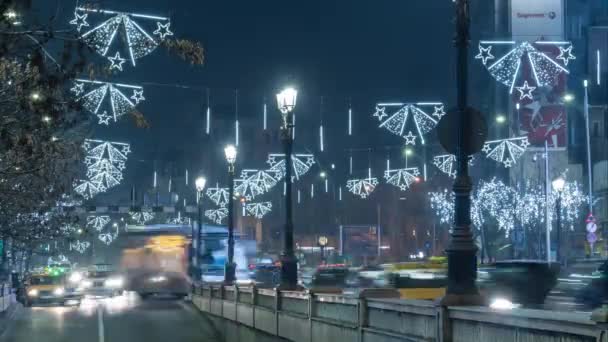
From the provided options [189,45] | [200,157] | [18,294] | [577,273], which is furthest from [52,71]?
[200,157]

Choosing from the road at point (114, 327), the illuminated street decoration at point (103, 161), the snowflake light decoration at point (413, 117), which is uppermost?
the snowflake light decoration at point (413, 117)

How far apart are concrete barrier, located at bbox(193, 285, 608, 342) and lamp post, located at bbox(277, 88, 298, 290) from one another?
2.99ft

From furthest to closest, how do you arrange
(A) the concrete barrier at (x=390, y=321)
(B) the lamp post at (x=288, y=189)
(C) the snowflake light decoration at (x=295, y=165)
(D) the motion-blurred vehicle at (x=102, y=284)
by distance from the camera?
(D) the motion-blurred vehicle at (x=102, y=284) → (C) the snowflake light decoration at (x=295, y=165) → (B) the lamp post at (x=288, y=189) → (A) the concrete barrier at (x=390, y=321)

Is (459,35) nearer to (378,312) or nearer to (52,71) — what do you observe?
(378,312)

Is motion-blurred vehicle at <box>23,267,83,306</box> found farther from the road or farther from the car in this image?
the road

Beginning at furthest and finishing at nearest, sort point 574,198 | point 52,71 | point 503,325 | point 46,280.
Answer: point 574,198, point 46,280, point 52,71, point 503,325

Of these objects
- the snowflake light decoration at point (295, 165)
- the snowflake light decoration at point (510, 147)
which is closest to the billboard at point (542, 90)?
the snowflake light decoration at point (510, 147)

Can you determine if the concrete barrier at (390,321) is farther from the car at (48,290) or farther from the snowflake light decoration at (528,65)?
the snowflake light decoration at (528,65)

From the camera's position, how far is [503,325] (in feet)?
34.8

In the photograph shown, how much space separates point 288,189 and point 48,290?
29365mm

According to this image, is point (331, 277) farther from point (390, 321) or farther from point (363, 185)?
point (390, 321)

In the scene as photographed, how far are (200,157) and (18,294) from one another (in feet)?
257

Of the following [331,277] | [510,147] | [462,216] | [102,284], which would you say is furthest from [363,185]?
[462,216]

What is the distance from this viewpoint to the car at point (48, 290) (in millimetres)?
53938
